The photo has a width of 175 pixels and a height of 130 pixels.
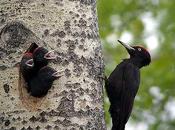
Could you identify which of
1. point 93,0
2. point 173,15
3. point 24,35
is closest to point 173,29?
point 173,15

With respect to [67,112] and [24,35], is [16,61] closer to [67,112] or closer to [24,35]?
[24,35]

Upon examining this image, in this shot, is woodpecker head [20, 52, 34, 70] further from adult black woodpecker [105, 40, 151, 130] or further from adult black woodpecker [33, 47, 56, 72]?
adult black woodpecker [105, 40, 151, 130]

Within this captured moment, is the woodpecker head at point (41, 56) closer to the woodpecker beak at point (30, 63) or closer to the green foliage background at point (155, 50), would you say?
the woodpecker beak at point (30, 63)

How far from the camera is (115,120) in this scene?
5391 mm

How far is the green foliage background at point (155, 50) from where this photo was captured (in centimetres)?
930

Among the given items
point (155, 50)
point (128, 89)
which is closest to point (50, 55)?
point (128, 89)

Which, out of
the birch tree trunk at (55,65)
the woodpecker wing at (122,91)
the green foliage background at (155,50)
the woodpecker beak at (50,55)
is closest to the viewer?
the birch tree trunk at (55,65)

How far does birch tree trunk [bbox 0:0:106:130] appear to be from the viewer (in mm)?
3898

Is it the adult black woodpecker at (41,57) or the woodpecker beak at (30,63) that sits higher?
the adult black woodpecker at (41,57)

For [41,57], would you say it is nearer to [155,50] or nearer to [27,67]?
[27,67]

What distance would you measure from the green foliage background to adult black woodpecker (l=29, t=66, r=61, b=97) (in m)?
5.00

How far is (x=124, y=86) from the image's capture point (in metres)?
5.65

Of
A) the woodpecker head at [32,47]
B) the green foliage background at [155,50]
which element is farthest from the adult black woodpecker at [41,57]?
the green foliage background at [155,50]

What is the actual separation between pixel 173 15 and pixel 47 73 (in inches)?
232
